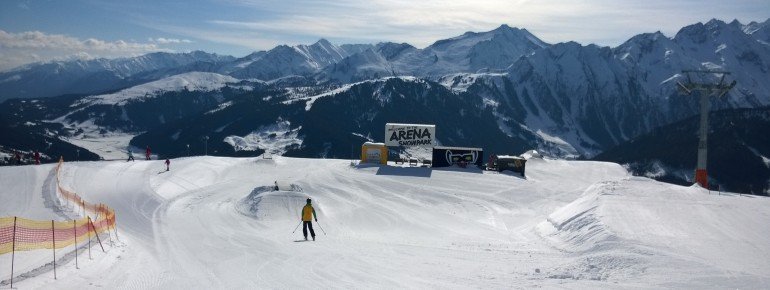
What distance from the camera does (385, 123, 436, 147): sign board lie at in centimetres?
6800

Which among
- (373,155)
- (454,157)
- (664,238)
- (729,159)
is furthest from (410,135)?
(729,159)

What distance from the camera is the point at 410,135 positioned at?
224 ft

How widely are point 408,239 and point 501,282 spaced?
461 inches

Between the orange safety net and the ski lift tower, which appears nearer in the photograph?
the orange safety net

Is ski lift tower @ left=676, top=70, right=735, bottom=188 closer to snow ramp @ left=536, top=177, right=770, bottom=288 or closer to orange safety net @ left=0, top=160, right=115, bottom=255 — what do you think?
snow ramp @ left=536, top=177, right=770, bottom=288

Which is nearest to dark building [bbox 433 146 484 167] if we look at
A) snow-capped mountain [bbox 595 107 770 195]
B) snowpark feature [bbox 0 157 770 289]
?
snowpark feature [bbox 0 157 770 289]

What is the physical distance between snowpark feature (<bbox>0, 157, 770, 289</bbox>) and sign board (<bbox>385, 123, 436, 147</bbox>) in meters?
13.4

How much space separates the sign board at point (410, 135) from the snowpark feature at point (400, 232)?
44.0 ft

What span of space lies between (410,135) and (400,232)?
36714 millimetres

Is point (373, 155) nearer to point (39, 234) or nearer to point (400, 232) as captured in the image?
point (400, 232)

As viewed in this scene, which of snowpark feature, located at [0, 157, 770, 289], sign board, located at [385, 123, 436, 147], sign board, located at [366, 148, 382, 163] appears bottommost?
snowpark feature, located at [0, 157, 770, 289]

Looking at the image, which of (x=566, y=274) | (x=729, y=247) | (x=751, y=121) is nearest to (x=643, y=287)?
(x=566, y=274)

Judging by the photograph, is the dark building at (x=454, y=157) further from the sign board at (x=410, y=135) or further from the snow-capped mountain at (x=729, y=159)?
the snow-capped mountain at (x=729, y=159)

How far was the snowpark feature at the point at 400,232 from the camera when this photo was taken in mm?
17078
